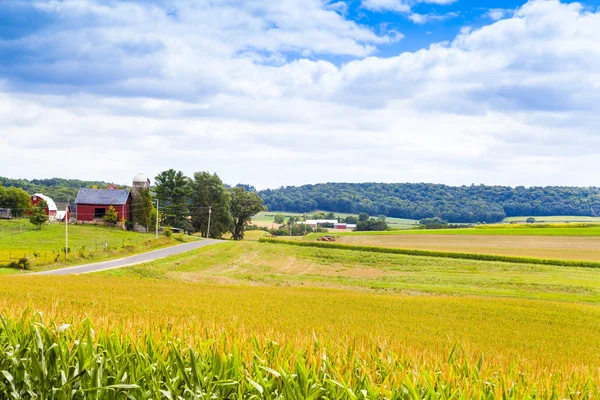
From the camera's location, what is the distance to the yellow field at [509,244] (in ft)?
216

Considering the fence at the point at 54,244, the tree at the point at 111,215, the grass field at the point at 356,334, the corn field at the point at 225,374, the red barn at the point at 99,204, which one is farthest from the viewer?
the red barn at the point at 99,204

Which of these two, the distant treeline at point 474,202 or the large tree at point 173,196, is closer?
the large tree at point 173,196

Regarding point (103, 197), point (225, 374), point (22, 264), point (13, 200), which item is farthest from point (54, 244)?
point (225, 374)

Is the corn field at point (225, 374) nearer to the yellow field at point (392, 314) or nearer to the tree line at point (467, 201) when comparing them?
the yellow field at point (392, 314)

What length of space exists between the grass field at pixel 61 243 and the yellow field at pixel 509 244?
32.3m

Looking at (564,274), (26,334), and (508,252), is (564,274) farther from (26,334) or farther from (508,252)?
(26,334)

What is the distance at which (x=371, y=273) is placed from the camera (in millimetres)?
50656

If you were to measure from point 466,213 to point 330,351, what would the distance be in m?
164

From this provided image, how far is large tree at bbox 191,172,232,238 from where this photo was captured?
10306cm

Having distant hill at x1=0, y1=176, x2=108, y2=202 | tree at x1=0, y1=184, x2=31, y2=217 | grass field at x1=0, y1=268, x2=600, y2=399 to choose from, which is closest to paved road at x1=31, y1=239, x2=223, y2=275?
grass field at x1=0, y1=268, x2=600, y2=399

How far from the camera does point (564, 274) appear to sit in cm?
4975

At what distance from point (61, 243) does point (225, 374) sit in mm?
59405

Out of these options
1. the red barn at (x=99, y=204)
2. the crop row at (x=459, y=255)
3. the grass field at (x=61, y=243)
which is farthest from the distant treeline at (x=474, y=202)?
the grass field at (x=61, y=243)

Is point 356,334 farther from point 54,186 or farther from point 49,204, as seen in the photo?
point 54,186
